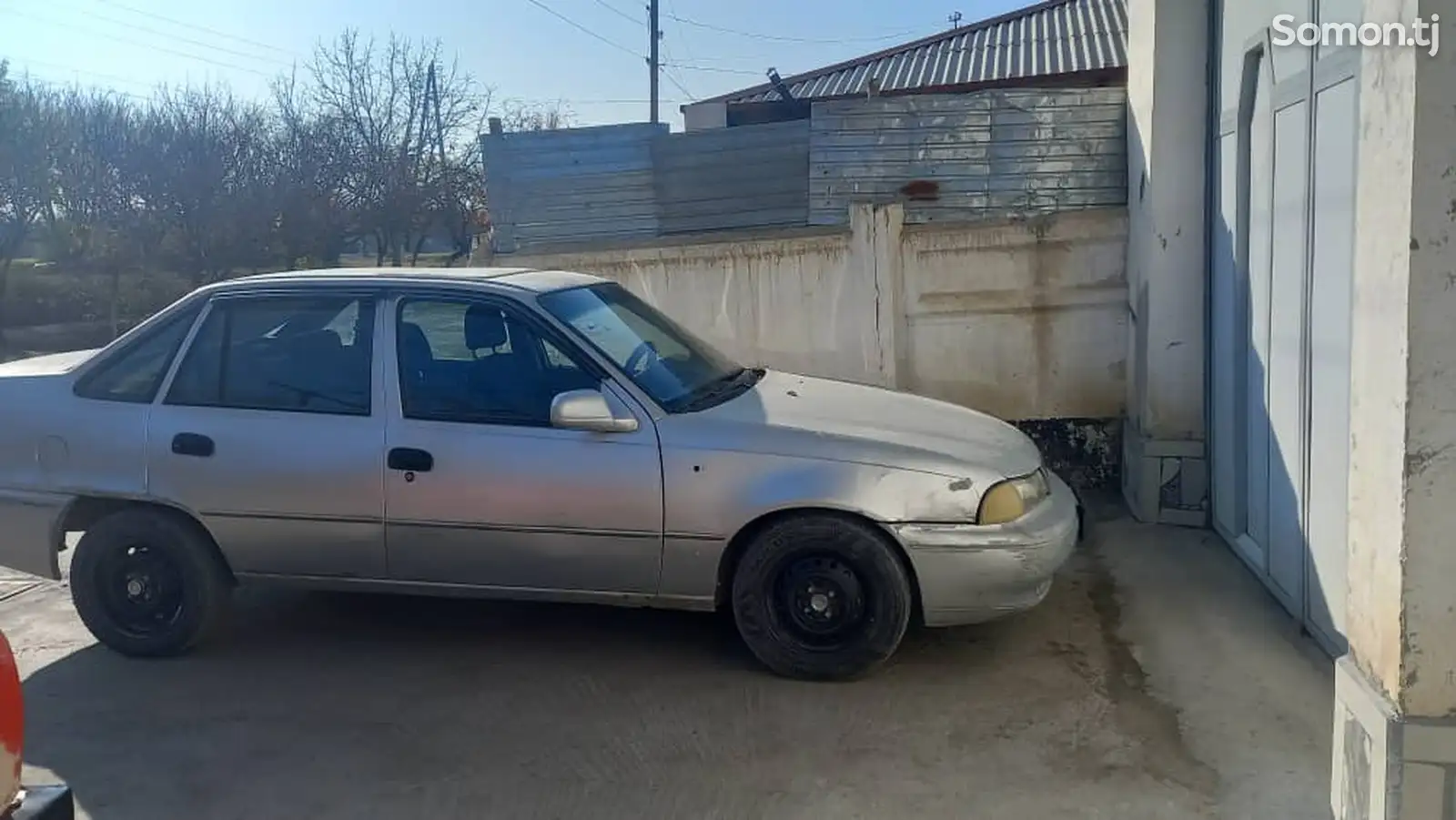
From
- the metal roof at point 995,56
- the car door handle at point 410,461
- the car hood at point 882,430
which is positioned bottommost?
the car door handle at point 410,461

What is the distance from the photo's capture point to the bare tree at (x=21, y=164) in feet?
90.8

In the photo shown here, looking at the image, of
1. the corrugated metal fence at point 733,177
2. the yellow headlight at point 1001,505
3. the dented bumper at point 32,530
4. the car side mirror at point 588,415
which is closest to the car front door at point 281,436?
the dented bumper at point 32,530

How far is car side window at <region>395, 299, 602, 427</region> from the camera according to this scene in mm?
5188

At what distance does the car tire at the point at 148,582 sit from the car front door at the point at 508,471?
35.9 inches

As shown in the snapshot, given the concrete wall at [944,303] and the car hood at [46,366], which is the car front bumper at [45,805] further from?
the concrete wall at [944,303]

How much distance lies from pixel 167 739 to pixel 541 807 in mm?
1613

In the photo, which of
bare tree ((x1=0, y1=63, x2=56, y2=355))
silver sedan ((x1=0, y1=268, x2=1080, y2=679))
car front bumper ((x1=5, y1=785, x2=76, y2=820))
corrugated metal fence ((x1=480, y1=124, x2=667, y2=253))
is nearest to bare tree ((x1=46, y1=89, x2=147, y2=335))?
bare tree ((x1=0, y1=63, x2=56, y2=355))

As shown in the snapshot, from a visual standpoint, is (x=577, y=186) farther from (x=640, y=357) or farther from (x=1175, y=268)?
(x=1175, y=268)

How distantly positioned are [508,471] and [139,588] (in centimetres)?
182

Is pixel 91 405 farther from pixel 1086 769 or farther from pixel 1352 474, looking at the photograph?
pixel 1352 474

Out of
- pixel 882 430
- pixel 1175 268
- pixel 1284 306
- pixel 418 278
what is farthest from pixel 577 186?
pixel 1284 306

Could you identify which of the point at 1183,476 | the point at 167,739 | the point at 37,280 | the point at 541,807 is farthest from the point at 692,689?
the point at 37,280

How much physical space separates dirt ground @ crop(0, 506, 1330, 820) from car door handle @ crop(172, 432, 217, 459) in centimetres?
95

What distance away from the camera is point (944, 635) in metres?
5.60
